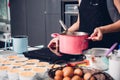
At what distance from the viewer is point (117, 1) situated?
177 cm

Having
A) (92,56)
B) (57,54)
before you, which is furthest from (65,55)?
(92,56)

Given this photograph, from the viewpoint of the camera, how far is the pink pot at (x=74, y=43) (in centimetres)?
140

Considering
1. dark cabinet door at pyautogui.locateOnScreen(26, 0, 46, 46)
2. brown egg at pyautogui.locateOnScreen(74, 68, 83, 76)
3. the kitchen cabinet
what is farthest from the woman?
dark cabinet door at pyautogui.locateOnScreen(26, 0, 46, 46)

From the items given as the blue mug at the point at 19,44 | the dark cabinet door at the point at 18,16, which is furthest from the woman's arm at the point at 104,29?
the dark cabinet door at the point at 18,16

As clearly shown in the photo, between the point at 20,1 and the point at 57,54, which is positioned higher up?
the point at 20,1

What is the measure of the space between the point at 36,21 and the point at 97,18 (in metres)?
2.98

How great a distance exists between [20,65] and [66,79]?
40 centimetres

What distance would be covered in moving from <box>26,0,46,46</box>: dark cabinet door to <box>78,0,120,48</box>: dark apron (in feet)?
9.04

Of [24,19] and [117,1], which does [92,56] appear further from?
[24,19]

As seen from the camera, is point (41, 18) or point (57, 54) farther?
point (41, 18)

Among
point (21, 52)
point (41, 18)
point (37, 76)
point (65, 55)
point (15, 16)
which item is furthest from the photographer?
point (15, 16)

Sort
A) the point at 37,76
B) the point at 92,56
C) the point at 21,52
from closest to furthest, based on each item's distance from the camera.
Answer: the point at 37,76 < the point at 92,56 < the point at 21,52

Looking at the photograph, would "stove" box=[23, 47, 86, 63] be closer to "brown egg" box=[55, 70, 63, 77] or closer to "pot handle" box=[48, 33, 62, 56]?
"pot handle" box=[48, 33, 62, 56]

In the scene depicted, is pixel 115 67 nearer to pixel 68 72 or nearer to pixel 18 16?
pixel 68 72
